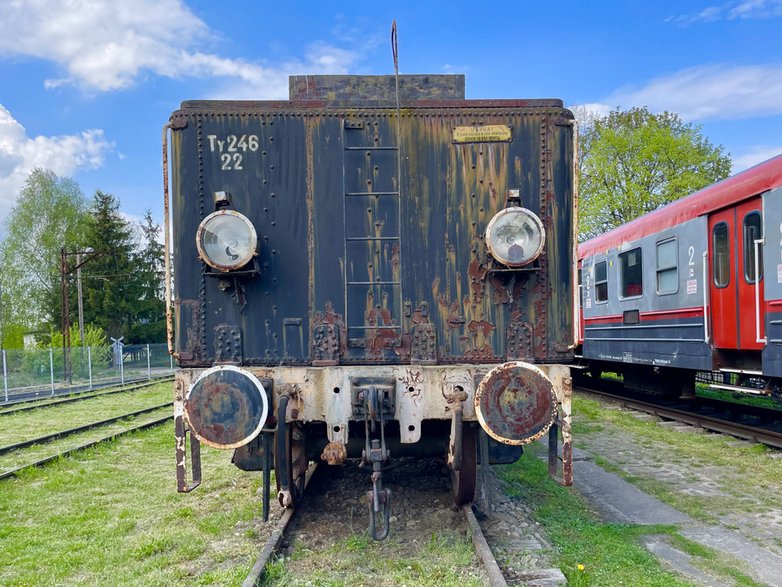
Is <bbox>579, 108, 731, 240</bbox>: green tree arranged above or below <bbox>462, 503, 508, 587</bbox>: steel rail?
above

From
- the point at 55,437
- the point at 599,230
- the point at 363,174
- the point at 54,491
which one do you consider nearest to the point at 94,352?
the point at 55,437

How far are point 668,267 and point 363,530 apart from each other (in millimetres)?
7386

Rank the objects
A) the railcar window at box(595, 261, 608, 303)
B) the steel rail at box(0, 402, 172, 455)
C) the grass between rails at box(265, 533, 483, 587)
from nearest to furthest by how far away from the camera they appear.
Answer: the grass between rails at box(265, 533, 483, 587), the steel rail at box(0, 402, 172, 455), the railcar window at box(595, 261, 608, 303)

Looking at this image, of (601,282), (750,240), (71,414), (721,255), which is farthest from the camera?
(71,414)

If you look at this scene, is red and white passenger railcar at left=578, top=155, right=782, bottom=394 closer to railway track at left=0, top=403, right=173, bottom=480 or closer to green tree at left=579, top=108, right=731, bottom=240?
railway track at left=0, top=403, right=173, bottom=480

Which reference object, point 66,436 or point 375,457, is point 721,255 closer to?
point 375,457

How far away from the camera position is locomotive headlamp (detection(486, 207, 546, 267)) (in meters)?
4.42

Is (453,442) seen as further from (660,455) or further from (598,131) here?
(598,131)

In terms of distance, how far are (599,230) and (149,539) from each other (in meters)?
28.5

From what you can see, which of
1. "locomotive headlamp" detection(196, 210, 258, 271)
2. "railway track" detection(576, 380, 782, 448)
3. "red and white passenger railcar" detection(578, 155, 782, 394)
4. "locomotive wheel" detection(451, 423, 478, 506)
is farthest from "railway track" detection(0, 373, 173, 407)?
"locomotive wheel" detection(451, 423, 478, 506)

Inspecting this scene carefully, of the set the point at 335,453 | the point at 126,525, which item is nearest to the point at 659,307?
the point at 335,453

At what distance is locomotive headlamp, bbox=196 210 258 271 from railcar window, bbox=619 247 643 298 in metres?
8.54

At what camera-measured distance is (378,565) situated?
4.20 m

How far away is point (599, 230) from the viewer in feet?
100.0
